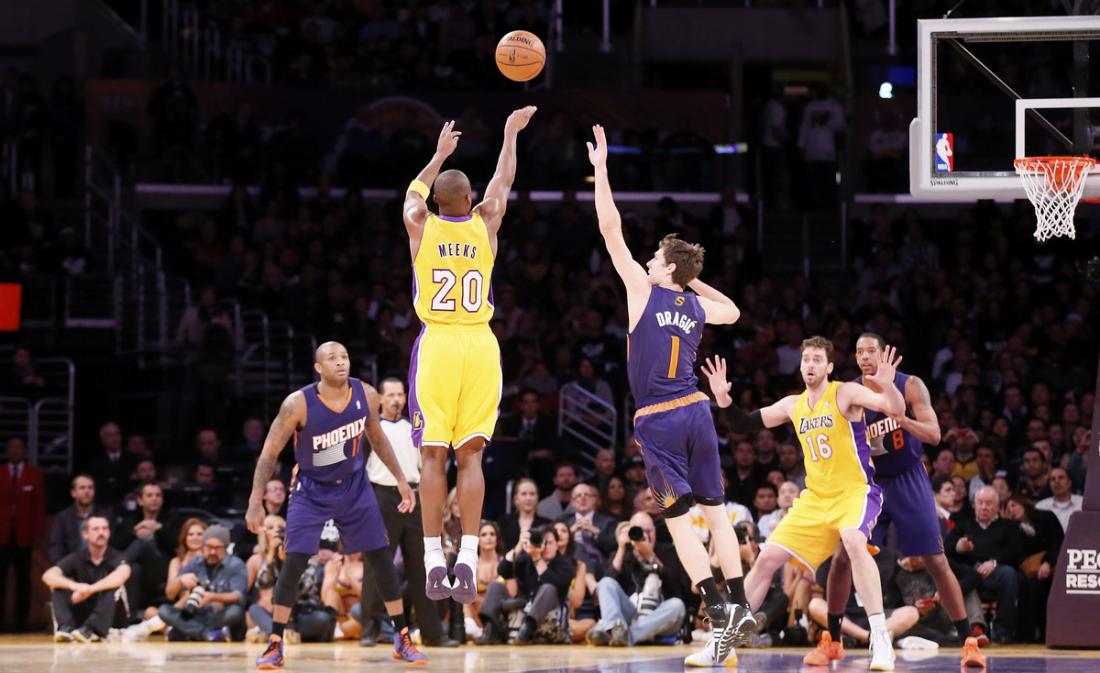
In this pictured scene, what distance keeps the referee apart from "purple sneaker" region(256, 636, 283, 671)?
2.23 metres

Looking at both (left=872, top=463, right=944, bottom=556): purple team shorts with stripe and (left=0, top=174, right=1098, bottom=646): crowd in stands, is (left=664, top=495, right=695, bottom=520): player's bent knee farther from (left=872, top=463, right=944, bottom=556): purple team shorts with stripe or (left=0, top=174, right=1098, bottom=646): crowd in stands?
(left=0, top=174, right=1098, bottom=646): crowd in stands

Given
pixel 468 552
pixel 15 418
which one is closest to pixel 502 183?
pixel 468 552

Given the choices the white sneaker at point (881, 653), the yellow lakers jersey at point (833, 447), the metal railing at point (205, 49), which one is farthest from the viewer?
the metal railing at point (205, 49)

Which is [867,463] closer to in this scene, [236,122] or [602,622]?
[602,622]

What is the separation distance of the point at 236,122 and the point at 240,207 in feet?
5.70

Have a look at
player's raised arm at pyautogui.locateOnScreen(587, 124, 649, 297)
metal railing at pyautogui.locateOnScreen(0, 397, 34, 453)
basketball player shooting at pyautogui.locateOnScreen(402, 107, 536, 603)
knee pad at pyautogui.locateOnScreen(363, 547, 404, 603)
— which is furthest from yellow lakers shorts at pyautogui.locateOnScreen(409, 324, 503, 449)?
metal railing at pyautogui.locateOnScreen(0, 397, 34, 453)

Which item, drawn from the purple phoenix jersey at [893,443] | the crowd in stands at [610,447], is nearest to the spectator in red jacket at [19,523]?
the crowd in stands at [610,447]

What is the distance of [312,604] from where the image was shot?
14.2 metres

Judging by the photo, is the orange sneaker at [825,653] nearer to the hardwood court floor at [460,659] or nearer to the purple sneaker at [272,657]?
the hardwood court floor at [460,659]

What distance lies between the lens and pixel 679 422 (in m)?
9.69

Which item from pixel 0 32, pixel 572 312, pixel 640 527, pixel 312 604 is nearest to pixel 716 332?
pixel 572 312

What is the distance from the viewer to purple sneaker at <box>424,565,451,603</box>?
8906 mm

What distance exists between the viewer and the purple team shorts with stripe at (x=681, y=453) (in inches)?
380

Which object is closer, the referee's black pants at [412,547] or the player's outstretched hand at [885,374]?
the player's outstretched hand at [885,374]
